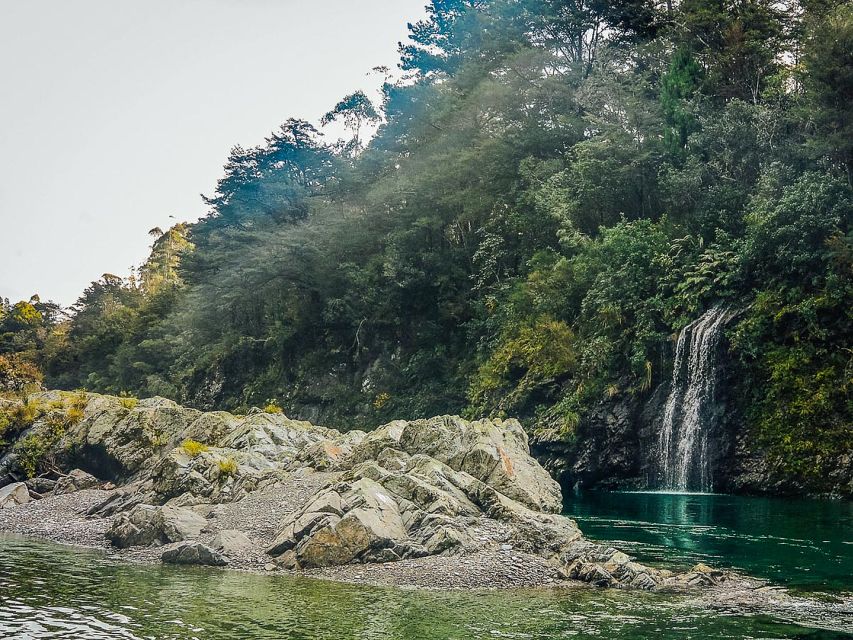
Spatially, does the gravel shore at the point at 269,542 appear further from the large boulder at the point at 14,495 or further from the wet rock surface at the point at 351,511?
the large boulder at the point at 14,495

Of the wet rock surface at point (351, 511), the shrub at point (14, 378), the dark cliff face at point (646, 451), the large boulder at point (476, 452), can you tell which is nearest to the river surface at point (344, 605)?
the wet rock surface at point (351, 511)

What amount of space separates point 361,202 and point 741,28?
28.3 meters

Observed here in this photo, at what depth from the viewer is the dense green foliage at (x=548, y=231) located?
3133 centimetres

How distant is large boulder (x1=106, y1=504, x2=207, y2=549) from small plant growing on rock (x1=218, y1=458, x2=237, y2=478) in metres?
Answer: 4.13

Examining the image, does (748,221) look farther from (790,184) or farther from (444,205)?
(444,205)

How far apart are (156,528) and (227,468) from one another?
5210 mm

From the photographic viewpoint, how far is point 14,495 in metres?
27.9

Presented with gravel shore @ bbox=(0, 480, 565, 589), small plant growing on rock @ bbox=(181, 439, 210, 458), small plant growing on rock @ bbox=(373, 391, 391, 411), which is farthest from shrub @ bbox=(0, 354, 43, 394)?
gravel shore @ bbox=(0, 480, 565, 589)

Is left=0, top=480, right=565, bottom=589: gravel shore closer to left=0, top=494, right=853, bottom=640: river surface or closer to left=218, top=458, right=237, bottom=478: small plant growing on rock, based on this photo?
left=0, top=494, right=853, bottom=640: river surface

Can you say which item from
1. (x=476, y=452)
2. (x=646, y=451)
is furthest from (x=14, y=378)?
(x=476, y=452)

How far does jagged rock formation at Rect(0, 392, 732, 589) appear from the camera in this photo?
1689cm

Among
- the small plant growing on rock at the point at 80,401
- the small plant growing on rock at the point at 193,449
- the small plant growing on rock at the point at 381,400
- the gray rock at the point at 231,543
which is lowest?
the gray rock at the point at 231,543

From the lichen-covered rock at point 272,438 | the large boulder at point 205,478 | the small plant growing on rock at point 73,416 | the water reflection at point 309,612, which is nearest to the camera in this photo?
the water reflection at point 309,612

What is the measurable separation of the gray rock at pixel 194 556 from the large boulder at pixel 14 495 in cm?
1259
